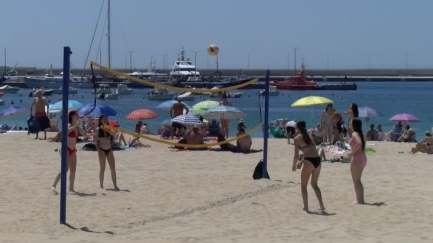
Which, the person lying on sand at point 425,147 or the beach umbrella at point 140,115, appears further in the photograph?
the beach umbrella at point 140,115

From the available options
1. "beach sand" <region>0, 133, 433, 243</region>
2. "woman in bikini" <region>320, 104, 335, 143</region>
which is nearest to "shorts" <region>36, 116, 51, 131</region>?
"beach sand" <region>0, 133, 433, 243</region>

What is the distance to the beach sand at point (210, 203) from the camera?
800 cm

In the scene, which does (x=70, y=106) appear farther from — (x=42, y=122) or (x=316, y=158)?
(x=316, y=158)

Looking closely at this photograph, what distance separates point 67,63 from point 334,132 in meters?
9.60

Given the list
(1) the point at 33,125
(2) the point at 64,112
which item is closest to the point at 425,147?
(1) the point at 33,125

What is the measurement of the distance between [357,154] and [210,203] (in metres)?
1.97

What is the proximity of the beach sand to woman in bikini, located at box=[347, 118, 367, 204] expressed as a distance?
0.71 ft

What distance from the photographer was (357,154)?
9.74 meters

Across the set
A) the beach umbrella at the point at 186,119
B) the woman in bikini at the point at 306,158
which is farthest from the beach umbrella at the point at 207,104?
the woman in bikini at the point at 306,158

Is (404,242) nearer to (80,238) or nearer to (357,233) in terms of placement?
(357,233)

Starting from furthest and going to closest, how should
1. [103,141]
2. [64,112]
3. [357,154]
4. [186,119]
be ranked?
[186,119]
[103,141]
[357,154]
[64,112]

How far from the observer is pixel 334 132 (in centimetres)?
1684

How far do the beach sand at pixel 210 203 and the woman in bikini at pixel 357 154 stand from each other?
0.22 m

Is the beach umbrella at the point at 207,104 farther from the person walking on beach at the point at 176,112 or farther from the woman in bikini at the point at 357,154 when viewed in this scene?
the woman in bikini at the point at 357,154
